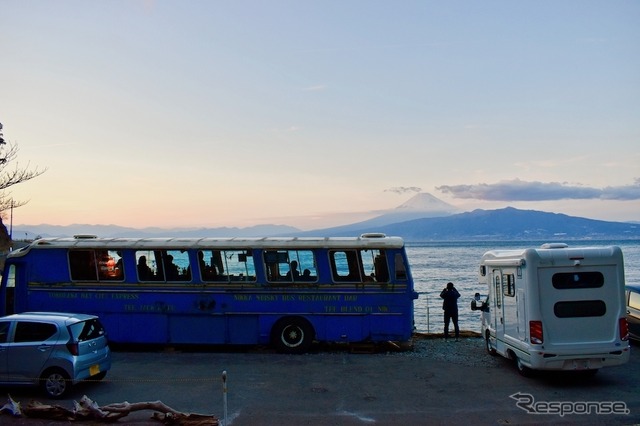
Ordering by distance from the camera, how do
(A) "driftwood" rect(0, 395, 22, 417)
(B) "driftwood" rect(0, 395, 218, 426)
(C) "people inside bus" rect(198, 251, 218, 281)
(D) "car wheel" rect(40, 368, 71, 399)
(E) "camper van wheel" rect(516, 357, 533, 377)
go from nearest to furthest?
(B) "driftwood" rect(0, 395, 218, 426), (A) "driftwood" rect(0, 395, 22, 417), (D) "car wheel" rect(40, 368, 71, 399), (E) "camper van wheel" rect(516, 357, 533, 377), (C) "people inside bus" rect(198, 251, 218, 281)

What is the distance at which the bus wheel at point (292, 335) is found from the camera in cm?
1617

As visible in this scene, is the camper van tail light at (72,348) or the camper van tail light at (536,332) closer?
the camper van tail light at (72,348)

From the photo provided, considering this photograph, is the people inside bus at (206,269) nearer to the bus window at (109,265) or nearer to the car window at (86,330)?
the bus window at (109,265)

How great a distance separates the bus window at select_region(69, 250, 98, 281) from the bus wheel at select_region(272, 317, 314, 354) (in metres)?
5.86

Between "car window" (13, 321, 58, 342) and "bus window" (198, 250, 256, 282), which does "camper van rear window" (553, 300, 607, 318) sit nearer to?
"bus window" (198, 250, 256, 282)

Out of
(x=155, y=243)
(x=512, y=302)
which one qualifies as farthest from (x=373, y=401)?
(x=155, y=243)

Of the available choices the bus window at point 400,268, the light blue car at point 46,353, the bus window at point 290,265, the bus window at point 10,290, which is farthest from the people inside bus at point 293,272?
the bus window at point 10,290

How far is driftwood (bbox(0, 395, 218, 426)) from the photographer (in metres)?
9.61

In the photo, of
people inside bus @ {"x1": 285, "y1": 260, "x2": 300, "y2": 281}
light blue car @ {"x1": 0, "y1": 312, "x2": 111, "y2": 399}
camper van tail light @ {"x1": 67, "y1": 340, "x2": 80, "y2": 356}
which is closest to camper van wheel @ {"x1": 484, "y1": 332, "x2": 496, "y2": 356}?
people inside bus @ {"x1": 285, "y1": 260, "x2": 300, "y2": 281}

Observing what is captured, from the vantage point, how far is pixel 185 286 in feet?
54.5

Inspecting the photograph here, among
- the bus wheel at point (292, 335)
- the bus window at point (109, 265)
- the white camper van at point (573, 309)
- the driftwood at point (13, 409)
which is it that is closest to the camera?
the driftwood at point (13, 409)

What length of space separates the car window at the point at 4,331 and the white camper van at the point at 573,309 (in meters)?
11.1

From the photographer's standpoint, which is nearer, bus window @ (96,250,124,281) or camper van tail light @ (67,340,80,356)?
camper van tail light @ (67,340,80,356)

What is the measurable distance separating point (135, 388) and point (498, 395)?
26.1 feet
